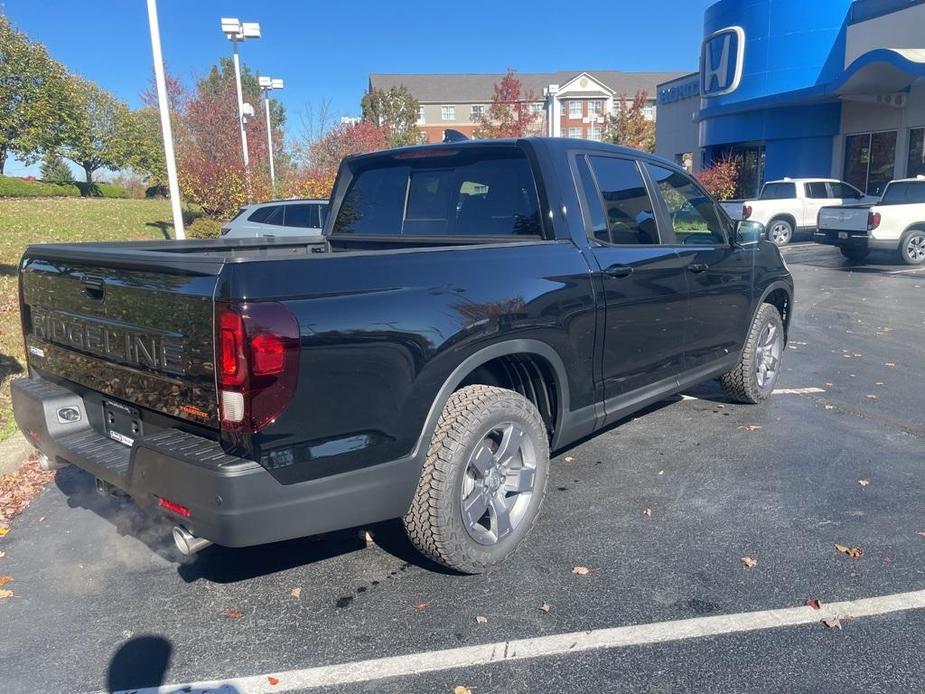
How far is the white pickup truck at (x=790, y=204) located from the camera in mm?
21031

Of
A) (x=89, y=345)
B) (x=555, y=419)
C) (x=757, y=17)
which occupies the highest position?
(x=757, y=17)

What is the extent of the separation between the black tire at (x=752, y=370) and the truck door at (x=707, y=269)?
0.63 ft

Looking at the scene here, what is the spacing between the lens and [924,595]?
3.11 m

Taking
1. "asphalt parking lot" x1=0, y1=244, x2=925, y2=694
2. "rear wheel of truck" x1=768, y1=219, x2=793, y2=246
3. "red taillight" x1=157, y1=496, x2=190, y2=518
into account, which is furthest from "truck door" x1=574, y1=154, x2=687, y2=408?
"rear wheel of truck" x1=768, y1=219, x2=793, y2=246

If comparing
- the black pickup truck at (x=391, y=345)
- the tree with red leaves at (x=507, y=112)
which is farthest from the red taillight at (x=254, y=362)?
the tree with red leaves at (x=507, y=112)

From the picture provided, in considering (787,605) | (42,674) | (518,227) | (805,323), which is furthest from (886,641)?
(805,323)

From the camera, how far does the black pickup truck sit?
99.2 inches

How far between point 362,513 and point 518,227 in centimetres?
178

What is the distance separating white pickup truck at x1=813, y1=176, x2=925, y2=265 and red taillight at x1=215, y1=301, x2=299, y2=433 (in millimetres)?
16259

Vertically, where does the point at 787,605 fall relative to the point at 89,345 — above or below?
below

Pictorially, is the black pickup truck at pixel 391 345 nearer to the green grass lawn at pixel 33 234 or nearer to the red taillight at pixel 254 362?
the red taillight at pixel 254 362

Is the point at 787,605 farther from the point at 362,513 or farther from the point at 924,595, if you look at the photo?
the point at 362,513

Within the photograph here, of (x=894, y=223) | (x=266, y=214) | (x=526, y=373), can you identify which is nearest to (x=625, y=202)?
(x=526, y=373)

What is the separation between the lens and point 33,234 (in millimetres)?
17125
